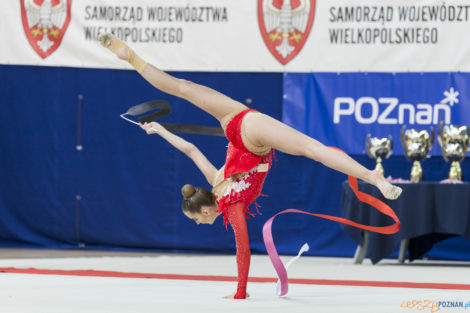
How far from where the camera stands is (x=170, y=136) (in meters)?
4.53

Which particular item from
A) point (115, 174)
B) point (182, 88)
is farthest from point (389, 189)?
point (115, 174)

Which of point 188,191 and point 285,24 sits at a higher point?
point 285,24

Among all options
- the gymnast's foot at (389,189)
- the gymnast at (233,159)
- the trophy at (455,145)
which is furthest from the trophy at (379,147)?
the gymnast's foot at (389,189)

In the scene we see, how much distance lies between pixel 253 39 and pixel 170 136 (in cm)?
350

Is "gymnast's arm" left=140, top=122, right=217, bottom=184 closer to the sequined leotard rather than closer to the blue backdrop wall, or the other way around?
the sequined leotard

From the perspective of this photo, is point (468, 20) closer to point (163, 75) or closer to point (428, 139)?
point (428, 139)

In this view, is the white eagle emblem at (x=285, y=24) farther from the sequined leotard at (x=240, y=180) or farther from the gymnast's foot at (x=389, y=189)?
the gymnast's foot at (x=389, y=189)

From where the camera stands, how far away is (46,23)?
8117mm

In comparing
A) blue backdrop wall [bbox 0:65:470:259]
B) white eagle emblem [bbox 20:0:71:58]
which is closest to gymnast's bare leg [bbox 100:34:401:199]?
blue backdrop wall [bbox 0:65:470:259]

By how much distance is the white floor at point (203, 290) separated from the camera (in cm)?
365

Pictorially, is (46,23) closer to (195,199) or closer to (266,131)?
(195,199)

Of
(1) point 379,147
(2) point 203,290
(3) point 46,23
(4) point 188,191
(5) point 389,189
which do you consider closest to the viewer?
(5) point 389,189

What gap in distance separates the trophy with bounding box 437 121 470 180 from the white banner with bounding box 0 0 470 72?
0.79 m

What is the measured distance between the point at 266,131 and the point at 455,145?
11.1 ft
